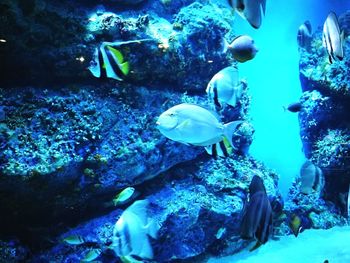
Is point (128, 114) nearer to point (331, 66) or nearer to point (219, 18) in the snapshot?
point (219, 18)

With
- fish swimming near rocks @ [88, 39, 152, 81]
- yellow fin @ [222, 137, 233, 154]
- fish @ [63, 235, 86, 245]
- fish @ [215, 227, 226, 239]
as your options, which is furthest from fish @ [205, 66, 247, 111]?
fish @ [215, 227, 226, 239]

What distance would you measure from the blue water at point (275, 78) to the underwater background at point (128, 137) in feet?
10.7

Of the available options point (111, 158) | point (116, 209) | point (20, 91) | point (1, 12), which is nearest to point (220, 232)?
point (116, 209)

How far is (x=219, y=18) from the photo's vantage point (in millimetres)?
6207

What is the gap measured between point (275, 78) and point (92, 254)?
25.5 ft

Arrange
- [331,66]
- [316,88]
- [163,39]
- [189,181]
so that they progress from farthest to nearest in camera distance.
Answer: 1. [316,88]
2. [331,66]
3. [189,181]
4. [163,39]

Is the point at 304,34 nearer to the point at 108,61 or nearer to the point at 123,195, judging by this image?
Answer: the point at 123,195

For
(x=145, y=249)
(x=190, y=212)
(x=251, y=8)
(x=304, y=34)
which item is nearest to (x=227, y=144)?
Answer: (x=145, y=249)

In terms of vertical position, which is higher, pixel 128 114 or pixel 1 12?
pixel 1 12

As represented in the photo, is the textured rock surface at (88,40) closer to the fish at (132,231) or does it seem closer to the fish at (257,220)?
the fish at (132,231)

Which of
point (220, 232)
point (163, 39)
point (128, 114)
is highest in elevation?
point (163, 39)

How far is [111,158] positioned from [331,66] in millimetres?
5634

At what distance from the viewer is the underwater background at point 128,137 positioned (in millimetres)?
4092

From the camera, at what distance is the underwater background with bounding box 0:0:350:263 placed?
4.09 m
